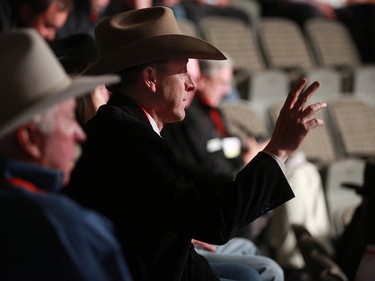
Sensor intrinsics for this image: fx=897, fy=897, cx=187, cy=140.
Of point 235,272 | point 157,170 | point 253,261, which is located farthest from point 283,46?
point 157,170

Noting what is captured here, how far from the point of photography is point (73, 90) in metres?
1.83

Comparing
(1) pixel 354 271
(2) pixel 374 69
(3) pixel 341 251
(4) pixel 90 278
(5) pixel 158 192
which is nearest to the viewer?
(4) pixel 90 278

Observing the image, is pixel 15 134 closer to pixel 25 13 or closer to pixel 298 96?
pixel 298 96

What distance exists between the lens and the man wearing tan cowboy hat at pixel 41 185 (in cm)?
177

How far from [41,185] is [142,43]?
755mm

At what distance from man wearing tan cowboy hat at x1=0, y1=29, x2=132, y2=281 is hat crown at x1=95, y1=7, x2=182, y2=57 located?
628 mm

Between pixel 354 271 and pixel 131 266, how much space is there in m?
1.33

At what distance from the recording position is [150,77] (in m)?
2.48

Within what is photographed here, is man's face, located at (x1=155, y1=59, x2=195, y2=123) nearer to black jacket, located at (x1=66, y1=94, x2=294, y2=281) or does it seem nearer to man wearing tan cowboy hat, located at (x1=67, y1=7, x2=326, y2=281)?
man wearing tan cowboy hat, located at (x1=67, y1=7, x2=326, y2=281)

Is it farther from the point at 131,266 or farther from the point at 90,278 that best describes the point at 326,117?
the point at 90,278

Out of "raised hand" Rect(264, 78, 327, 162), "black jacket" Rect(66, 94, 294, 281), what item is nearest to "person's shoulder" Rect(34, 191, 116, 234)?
"black jacket" Rect(66, 94, 294, 281)

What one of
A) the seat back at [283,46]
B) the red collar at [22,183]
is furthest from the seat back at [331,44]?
the red collar at [22,183]

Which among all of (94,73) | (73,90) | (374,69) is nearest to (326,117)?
(374,69)

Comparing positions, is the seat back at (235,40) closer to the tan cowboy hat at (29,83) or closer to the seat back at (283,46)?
the seat back at (283,46)
